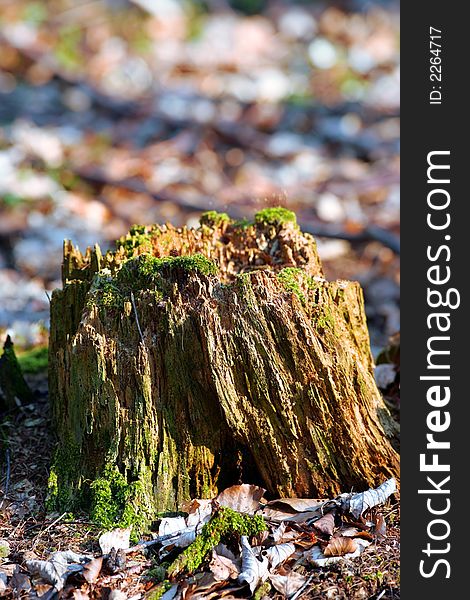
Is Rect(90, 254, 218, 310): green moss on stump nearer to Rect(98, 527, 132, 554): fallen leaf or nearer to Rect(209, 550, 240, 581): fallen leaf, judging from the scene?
Rect(98, 527, 132, 554): fallen leaf

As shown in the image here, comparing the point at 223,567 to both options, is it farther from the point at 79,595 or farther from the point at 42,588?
the point at 42,588

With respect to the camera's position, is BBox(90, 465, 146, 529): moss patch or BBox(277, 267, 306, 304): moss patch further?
BBox(277, 267, 306, 304): moss patch

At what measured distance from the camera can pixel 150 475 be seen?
9.83 feet

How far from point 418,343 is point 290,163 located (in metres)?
6.45

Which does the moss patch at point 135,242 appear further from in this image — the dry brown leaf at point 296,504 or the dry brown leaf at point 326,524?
the dry brown leaf at point 326,524

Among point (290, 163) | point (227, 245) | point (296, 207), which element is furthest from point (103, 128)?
point (227, 245)

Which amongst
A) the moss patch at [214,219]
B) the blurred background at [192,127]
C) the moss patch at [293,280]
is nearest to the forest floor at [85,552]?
the moss patch at [293,280]

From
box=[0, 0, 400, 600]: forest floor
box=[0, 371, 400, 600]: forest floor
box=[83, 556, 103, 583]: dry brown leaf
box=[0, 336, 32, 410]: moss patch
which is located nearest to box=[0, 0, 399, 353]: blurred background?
box=[0, 0, 400, 600]: forest floor

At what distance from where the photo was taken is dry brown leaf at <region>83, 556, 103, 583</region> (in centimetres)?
267

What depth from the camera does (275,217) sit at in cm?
377

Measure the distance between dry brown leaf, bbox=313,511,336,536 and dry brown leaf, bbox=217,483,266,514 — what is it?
28 centimetres

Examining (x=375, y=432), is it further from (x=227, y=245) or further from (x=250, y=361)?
(x=227, y=245)

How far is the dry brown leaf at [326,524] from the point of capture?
9.36 feet

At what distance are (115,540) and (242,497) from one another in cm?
57
